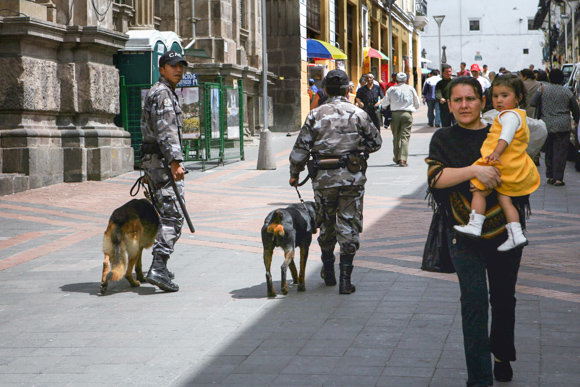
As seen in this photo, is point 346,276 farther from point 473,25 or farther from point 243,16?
point 473,25

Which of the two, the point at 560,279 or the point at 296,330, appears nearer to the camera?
the point at 296,330

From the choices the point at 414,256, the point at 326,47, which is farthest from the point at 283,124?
the point at 414,256

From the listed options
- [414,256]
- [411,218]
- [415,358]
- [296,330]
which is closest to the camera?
[415,358]

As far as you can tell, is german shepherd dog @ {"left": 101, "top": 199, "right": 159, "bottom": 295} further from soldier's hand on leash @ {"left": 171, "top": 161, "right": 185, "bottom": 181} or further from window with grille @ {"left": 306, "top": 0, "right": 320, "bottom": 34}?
window with grille @ {"left": 306, "top": 0, "right": 320, "bottom": 34}

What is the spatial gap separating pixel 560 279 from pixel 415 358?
2.64 meters

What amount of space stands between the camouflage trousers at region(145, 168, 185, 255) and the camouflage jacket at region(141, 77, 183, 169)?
0.10 metres

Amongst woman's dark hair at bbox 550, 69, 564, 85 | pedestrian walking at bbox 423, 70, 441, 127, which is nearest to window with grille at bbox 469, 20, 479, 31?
pedestrian walking at bbox 423, 70, 441, 127

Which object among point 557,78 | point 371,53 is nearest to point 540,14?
point 371,53

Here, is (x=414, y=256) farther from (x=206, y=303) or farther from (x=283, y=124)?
(x=283, y=124)

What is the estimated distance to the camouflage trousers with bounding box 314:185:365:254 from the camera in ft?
22.2

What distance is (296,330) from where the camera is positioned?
565 centimetres

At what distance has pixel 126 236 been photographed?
6926mm

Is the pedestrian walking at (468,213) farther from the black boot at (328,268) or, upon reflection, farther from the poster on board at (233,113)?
the poster on board at (233,113)

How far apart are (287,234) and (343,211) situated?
0.52 meters
